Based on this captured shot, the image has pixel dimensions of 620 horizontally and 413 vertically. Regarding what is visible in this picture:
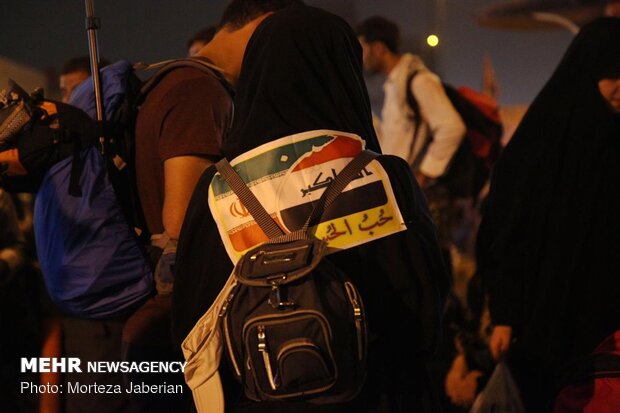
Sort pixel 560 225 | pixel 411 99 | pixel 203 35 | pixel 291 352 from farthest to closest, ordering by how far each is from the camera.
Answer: pixel 411 99
pixel 203 35
pixel 560 225
pixel 291 352

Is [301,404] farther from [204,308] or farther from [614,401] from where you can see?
[614,401]

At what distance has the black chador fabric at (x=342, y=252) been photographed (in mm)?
1812

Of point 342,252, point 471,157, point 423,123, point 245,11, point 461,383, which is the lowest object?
point 461,383

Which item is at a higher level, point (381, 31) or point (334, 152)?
point (334, 152)

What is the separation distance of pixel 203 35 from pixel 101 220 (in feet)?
6.33

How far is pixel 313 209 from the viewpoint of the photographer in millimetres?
1801

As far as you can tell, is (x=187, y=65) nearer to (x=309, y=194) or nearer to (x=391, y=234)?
(x=309, y=194)

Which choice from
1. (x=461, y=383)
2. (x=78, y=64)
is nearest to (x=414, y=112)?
(x=461, y=383)

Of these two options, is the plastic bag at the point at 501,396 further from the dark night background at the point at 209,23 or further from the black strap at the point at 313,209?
the dark night background at the point at 209,23

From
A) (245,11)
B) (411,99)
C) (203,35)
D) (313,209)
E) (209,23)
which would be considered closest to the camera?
(313,209)

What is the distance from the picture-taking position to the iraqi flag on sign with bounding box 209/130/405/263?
1799 millimetres

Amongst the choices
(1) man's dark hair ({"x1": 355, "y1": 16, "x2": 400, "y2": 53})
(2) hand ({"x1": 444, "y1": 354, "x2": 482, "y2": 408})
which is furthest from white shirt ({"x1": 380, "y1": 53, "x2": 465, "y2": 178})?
(2) hand ({"x1": 444, "y1": 354, "x2": 482, "y2": 408})

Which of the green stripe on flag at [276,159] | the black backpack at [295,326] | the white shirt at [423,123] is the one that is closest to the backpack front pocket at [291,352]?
the black backpack at [295,326]

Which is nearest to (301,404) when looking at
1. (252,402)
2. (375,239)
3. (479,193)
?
(252,402)
